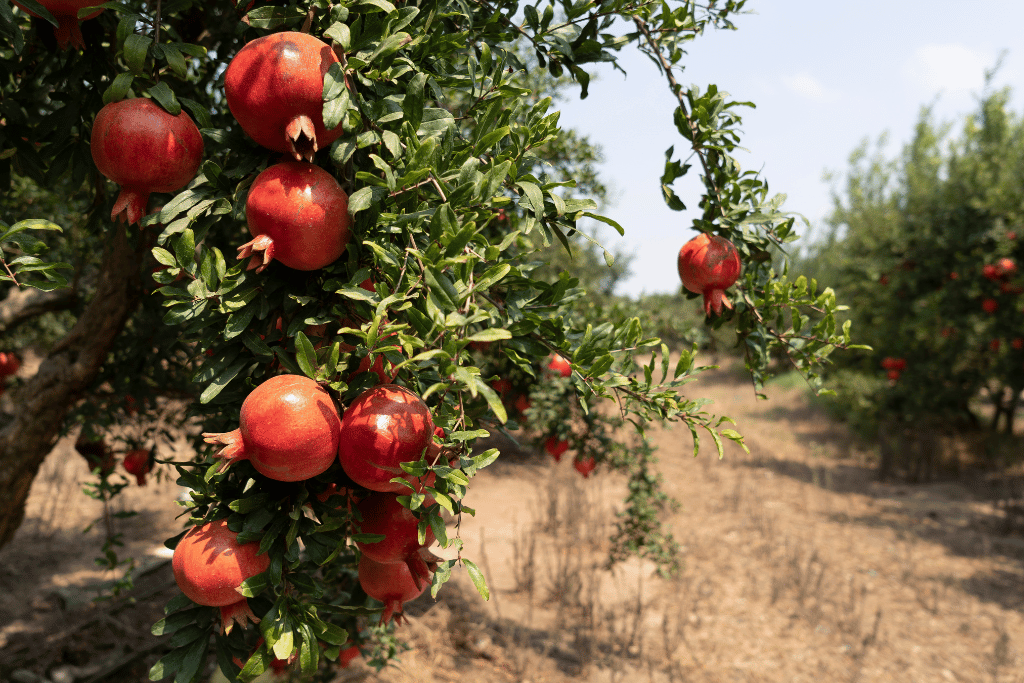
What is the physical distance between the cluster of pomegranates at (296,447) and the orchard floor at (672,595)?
9.15 ft

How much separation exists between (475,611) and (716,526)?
3.43 metres

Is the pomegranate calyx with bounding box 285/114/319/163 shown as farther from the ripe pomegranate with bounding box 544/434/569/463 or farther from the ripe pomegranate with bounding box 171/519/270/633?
the ripe pomegranate with bounding box 544/434/569/463

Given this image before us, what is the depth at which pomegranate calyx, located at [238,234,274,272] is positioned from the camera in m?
0.88

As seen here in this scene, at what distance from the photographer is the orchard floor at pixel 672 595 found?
3729 millimetres

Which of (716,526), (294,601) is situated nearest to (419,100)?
(294,601)

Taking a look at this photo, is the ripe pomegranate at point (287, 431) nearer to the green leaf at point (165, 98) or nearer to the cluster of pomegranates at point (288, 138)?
the cluster of pomegranates at point (288, 138)

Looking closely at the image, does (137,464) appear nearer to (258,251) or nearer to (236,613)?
(236,613)

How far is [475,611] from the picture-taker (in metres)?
4.50

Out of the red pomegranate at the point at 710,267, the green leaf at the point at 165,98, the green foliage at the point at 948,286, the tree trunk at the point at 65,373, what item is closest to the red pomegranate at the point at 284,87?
the green leaf at the point at 165,98

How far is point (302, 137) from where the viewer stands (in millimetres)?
918

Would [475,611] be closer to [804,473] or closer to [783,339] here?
[783,339]

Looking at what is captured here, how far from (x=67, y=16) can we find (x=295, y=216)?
0.64 m

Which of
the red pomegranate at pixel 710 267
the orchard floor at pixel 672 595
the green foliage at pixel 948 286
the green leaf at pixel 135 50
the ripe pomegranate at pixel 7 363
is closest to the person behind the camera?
the green leaf at pixel 135 50

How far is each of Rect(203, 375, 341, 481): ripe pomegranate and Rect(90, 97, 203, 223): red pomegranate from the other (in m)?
0.40
